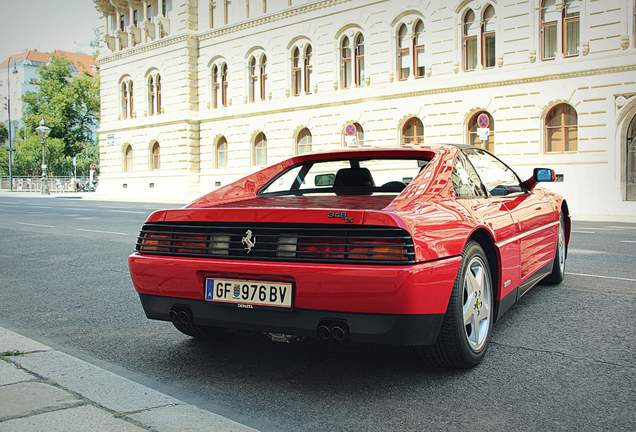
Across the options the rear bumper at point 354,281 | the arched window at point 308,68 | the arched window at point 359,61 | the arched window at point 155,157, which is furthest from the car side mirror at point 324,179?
the arched window at point 155,157

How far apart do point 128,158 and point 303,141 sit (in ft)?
55.1

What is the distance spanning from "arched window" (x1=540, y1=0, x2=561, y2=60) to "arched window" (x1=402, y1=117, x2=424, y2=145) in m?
6.14

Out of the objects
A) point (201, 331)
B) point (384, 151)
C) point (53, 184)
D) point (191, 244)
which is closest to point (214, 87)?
point (53, 184)

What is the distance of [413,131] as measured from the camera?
31.0 metres

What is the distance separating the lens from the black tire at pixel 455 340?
3.88 meters

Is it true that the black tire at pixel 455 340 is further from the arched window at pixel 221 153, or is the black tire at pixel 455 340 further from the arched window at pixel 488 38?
the arched window at pixel 221 153

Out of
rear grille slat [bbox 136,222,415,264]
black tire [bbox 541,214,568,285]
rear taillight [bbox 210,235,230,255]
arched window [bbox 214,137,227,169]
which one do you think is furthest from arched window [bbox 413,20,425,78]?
rear taillight [bbox 210,235,230,255]

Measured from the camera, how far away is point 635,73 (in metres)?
24.0

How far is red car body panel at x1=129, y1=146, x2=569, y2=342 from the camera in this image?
11.7ft

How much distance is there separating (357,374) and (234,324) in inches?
30.4

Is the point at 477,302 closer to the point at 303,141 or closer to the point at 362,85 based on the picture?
the point at 362,85

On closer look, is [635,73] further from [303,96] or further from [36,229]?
[36,229]

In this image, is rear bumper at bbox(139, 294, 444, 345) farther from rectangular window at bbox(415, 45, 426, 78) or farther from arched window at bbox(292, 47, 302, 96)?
arched window at bbox(292, 47, 302, 96)

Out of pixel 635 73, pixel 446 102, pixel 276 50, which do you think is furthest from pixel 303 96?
pixel 635 73
